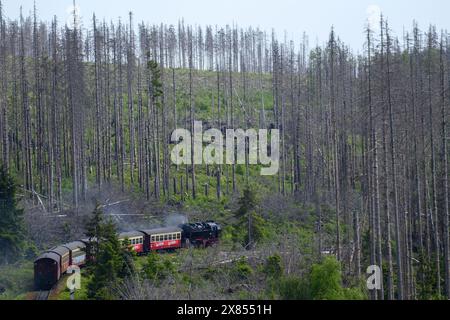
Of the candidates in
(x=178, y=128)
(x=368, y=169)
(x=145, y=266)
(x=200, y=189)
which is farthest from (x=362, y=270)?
(x=178, y=128)

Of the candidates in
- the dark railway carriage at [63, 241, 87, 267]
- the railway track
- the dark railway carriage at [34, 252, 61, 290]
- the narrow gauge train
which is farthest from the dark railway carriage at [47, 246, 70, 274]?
the railway track

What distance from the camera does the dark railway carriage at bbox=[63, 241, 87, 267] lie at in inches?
1010

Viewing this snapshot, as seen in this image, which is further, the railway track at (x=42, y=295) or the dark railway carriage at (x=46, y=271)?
the dark railway carriage at (x=46, y=271)

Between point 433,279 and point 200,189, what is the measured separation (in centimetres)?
2321

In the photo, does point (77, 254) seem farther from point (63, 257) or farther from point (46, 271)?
point (46, 271)

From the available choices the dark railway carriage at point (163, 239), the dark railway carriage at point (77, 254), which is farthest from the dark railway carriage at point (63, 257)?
the dark railway carriage at point (163, 239)

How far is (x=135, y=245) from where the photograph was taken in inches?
1152

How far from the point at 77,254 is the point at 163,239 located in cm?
605

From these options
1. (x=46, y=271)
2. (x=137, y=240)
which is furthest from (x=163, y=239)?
(x=46, y=271)

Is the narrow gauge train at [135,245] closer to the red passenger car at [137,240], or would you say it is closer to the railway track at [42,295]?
the red passenger car at [137,240]

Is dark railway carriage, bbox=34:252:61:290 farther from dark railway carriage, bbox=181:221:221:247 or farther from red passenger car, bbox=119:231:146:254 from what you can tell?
dark railway carriage, bbox=181:221:221:247

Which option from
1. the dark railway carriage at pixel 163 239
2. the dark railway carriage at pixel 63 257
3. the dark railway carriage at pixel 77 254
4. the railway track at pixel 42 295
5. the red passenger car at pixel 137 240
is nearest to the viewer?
the railway track at pixel 42 295

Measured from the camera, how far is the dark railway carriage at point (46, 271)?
926 inches

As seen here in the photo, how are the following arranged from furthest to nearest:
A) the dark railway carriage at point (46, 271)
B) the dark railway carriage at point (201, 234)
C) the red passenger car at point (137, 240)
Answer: the dark railway carriage at point (201, 234), the red passenger car at point (137, 240), the dark railway carriage at point (46, 271)
